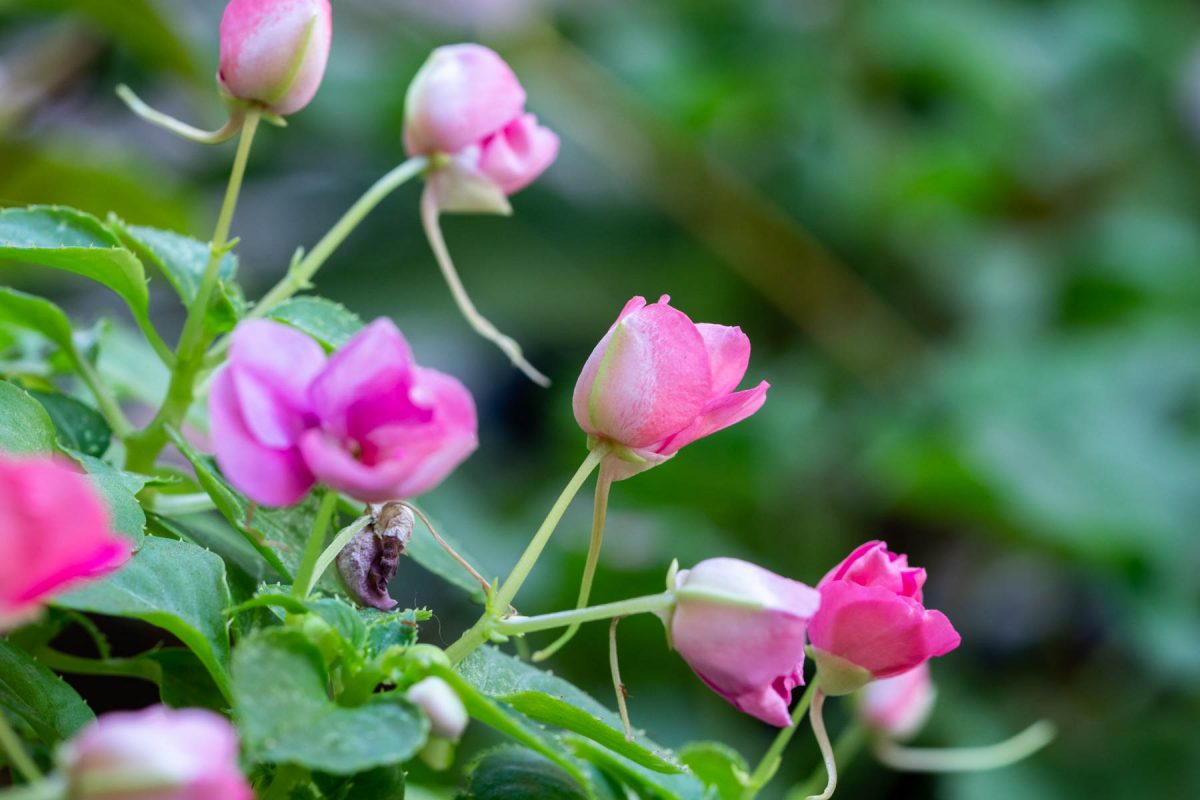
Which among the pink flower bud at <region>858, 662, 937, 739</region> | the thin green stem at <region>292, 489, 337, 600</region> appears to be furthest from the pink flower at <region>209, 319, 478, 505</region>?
the pink flower bud at <region>858, 662, 937, 739</region>

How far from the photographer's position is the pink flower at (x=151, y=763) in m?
0.18

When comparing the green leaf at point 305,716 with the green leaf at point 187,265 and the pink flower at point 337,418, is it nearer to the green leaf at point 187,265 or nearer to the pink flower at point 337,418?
the pink flower at point 337,418

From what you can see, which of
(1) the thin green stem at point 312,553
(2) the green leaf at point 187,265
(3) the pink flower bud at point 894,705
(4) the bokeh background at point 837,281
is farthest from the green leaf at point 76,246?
(4) the bokeh background at point 837,281

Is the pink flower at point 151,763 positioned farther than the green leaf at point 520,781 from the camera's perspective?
No

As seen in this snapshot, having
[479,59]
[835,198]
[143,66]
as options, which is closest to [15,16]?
[143,66]

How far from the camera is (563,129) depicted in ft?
5.09

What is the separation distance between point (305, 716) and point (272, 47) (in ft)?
0.56

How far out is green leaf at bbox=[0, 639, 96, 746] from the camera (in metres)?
0.28

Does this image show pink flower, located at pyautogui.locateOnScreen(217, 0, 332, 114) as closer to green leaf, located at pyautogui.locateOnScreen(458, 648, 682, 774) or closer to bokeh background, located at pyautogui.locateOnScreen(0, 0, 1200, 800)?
green leaf, located at pyautogui.locateOnScreen(458, 648, 682, 774)

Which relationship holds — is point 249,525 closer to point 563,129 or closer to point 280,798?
point 280,798

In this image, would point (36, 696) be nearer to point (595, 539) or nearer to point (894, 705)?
point (595, 539)

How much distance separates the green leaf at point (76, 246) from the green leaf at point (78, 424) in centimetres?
3

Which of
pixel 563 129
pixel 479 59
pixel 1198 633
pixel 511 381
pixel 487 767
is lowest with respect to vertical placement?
pixel 511 381

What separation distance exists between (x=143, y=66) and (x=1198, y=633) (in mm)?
1125
